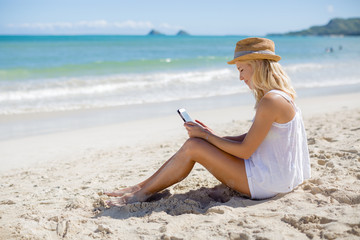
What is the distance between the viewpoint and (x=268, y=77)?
2.94m

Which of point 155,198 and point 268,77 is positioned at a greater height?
point 268,77

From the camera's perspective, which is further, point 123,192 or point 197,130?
point 123,192

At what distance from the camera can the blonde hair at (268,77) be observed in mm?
2928

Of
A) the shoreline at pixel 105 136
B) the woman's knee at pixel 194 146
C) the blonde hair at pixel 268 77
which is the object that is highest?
the blonde hair at pixel 268 77

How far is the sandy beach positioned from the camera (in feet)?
8.76

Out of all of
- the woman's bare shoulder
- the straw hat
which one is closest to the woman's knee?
the woman's bare shoulder

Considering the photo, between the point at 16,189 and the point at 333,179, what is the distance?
3.39m

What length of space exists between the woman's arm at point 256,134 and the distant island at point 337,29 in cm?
11777

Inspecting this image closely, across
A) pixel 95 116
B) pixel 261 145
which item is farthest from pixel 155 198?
pixel 95 116

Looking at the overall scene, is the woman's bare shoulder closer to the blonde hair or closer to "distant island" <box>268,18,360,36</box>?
the blonde hair

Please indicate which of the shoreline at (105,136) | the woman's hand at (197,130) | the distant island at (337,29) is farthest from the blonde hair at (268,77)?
the distant island at (337,29)

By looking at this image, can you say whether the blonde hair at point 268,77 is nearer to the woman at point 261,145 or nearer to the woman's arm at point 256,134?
the woman at point 261,145

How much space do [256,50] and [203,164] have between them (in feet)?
3.51

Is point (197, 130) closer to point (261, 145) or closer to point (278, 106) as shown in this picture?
point (261, 145)
